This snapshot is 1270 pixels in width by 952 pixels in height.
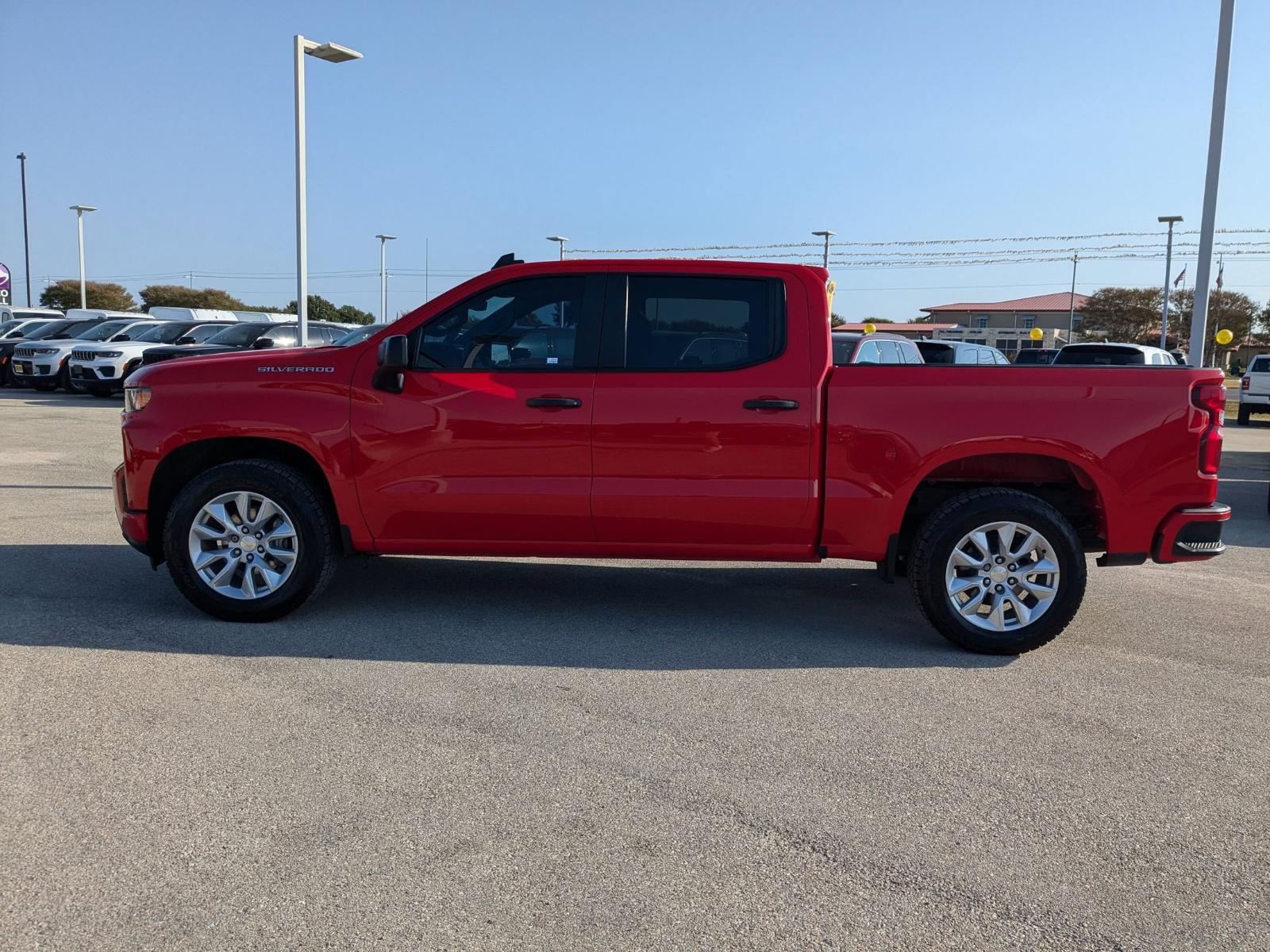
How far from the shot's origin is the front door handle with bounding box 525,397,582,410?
5570 millimetres

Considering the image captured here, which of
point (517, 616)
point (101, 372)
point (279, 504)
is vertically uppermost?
point (279, 504)

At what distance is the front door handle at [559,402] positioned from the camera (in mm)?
5570

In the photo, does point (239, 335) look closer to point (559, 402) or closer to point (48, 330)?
point (48, 330)

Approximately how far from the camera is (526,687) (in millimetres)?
4824

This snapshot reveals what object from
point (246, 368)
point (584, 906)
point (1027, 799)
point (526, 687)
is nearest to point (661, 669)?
point (526, 687)

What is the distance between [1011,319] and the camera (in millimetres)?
110812

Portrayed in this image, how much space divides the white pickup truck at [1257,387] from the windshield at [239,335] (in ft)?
68.6

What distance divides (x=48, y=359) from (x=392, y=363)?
22.1 meters

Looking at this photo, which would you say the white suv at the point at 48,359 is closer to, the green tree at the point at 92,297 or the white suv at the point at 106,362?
the white suv at the point at 106,362

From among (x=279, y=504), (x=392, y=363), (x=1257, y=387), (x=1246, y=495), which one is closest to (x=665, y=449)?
(x=392, y=363)

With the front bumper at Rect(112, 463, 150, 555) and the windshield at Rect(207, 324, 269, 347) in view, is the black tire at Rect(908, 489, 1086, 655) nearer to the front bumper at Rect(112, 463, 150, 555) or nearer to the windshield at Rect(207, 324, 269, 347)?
the front bumper at Rect(112, 463, 150, 555)

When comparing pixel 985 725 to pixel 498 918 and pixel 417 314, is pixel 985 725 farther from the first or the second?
pixel 417 314

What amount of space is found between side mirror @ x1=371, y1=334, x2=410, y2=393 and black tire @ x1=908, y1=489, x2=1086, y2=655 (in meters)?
2.79

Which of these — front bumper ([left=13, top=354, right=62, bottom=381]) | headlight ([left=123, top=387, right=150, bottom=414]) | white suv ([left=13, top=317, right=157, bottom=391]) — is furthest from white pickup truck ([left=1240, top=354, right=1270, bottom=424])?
front bumper ([left=13, top=354, right=62, bottom=381])
